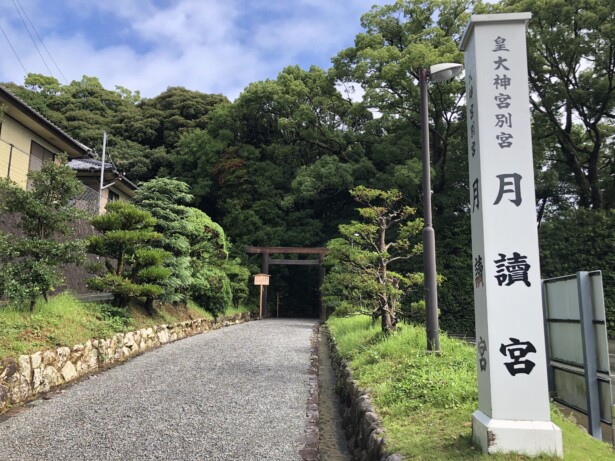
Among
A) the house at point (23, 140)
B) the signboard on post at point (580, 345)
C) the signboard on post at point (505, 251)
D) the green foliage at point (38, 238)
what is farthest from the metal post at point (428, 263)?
the house at point (23, 140)

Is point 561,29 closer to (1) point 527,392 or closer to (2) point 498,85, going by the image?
(2) point 498,85

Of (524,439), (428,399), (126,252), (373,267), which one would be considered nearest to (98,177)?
(126,252)

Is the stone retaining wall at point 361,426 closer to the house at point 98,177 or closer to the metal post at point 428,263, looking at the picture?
the metal post at point 428,263

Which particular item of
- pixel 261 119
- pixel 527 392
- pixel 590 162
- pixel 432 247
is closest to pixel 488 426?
pixel 527 392

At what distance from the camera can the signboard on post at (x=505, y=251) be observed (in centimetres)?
341

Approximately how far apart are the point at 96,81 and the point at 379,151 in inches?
1318

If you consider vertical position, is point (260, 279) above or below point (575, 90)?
below

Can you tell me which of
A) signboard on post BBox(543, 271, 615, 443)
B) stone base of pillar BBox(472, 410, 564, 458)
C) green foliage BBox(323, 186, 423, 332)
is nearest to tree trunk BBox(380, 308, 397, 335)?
green foliage BBox(323, 186, 423, 332)

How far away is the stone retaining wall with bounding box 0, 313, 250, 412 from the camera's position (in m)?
5.71

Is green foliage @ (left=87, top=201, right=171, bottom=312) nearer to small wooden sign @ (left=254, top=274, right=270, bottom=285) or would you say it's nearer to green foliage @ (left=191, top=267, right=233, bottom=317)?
green foliage @ (left=191, top=267, right=233, bottom=317)

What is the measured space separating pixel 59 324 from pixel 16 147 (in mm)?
8217

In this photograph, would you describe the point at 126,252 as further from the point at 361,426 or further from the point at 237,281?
the point at 237,281

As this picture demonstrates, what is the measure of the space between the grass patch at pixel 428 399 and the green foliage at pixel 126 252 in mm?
5090

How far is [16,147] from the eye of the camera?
509 inches
